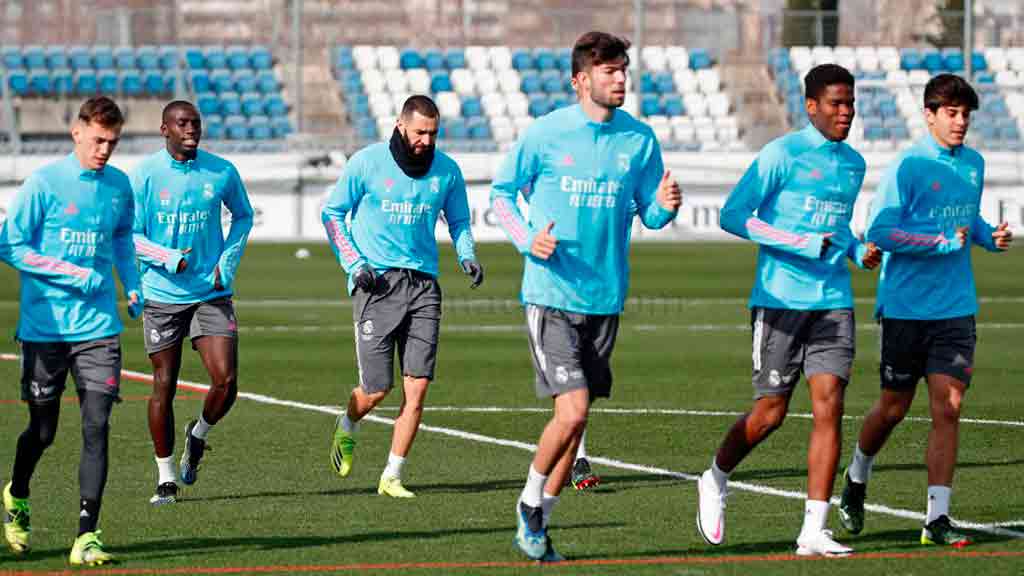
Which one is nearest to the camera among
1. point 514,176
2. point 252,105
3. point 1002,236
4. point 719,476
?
point 514,176

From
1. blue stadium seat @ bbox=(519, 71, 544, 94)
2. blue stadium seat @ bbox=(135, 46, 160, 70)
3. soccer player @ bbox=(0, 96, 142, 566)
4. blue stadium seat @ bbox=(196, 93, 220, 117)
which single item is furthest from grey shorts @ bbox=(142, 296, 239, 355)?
blue stadium seat @ bbox=(519, 71, 544, 94)

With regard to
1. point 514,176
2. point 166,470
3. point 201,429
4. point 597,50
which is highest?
point 597,50

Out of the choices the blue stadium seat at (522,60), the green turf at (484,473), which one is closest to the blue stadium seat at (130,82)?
the blue stadium seat at (522,60)

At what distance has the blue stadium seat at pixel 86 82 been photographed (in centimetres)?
3956

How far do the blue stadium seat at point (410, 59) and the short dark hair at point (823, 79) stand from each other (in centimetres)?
3290

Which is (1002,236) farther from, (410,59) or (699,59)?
(699,59)

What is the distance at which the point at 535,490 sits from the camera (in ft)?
25.6

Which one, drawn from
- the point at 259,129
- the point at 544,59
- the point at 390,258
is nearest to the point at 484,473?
the point at 390,258

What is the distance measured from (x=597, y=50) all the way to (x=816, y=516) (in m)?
2.19

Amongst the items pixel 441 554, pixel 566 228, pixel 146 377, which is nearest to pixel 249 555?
pixel 441 554

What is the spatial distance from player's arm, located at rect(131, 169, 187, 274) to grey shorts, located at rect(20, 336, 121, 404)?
5.03ft

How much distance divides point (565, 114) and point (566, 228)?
50 cm

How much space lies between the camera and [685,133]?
38.2m

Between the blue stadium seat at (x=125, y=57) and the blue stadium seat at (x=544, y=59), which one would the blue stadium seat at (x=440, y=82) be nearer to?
the blue stadium seat at (x=544, y=59)
